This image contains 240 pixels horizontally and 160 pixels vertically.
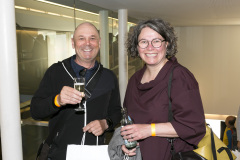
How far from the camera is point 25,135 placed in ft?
12.7

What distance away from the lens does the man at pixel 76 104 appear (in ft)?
7.14

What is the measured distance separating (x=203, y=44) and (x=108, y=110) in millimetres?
11013

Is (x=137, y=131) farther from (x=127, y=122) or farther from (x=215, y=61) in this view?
(x=215, y=61)

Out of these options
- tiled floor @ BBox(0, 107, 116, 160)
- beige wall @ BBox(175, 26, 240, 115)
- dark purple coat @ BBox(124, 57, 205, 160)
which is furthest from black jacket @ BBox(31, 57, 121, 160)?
beige wall @ BBox(175, 26, 240, 115)

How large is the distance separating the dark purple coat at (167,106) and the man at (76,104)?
0.38 meters

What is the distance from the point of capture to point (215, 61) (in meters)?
12.4

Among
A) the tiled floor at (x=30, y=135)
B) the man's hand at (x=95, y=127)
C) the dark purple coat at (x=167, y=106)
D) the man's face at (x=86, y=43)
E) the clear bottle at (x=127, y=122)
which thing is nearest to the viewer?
the dark purple coat at (x=167, y=106)

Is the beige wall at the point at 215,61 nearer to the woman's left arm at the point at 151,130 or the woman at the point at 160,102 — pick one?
the woman at the point at 160,102

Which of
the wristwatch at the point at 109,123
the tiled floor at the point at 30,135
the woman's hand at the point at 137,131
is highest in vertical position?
the woman's hand at the point at 137,131

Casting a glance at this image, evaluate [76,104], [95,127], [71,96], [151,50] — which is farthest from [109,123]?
[151,50]

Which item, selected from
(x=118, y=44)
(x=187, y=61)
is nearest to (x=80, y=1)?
(x=118, y=44)

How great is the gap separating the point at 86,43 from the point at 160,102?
3.01 ft

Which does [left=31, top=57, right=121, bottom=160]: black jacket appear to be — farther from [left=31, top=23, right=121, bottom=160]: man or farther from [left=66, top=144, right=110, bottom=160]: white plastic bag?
[left=66, top=144, right=110, bottom=160]: white plastic bag

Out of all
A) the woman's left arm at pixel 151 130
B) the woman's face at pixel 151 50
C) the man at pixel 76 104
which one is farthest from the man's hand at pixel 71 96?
the woman's face at pixel 151 50
